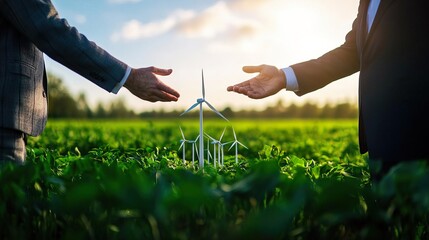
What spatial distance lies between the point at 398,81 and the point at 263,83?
1020mm

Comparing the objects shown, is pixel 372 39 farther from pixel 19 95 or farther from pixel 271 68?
pixel 19 95

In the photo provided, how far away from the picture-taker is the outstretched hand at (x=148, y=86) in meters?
3.12

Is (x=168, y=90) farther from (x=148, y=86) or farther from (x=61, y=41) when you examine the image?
(x=61, y=41)

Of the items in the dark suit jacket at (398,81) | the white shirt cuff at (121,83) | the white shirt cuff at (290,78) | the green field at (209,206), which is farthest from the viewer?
the white shirt cuff at (290,78)

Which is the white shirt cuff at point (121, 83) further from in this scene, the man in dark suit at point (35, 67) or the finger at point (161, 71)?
the finger at point (161, 71)

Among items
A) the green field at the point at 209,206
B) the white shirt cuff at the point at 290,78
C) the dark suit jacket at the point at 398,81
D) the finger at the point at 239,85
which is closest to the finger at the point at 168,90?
the finger at the point at 239,85

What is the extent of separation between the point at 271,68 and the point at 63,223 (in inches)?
80.4

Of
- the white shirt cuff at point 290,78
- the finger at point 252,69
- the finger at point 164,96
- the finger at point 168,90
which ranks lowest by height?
the finger at point 164,96

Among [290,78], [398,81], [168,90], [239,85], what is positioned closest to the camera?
[398,81]

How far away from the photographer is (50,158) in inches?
102

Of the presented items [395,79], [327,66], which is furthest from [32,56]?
[395,79]

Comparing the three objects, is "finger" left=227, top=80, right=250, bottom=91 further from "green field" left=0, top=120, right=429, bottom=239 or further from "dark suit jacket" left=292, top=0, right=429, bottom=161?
"green field" left=0, top=120, right=429, bottom=239

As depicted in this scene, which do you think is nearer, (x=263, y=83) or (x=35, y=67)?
(x=35, y=67)

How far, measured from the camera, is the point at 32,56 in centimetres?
306
